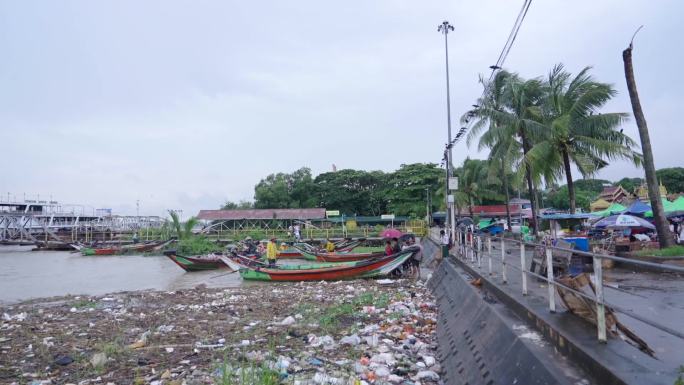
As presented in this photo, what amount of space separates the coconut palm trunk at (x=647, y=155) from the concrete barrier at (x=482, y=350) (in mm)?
6807

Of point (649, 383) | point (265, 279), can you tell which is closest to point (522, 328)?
point (649, 383)

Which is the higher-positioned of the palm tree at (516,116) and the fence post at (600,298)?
the palm tree at (516,116)

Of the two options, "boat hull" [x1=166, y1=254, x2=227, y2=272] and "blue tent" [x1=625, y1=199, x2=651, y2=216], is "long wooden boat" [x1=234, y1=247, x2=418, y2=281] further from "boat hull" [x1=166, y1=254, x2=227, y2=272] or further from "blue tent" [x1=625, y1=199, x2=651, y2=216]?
"blue tent" [x1=625, y1=199, x2=651, y2=216]

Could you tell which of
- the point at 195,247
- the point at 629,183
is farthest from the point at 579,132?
the point at 629,183

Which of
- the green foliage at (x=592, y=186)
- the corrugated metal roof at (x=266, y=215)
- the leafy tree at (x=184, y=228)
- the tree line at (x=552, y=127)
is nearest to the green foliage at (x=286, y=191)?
the corrugated metal roof at (x=266, y=215)

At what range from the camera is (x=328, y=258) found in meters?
23.9

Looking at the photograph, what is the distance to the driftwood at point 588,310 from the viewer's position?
404 cm

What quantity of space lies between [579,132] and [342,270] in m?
10.6

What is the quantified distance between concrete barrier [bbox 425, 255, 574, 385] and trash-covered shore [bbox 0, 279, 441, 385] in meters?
0.34

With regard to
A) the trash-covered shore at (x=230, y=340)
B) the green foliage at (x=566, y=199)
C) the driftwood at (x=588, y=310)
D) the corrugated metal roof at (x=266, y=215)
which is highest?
the green foliage at (x=566, y=199)

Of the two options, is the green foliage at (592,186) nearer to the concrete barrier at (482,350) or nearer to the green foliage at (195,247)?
the green foliage at (195,247)

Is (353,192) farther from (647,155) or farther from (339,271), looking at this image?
(647,155)

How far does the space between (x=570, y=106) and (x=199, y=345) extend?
56.3 ft

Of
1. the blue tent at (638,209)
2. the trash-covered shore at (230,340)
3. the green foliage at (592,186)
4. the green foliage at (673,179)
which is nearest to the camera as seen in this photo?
the trash-covered shore at (230,340)
